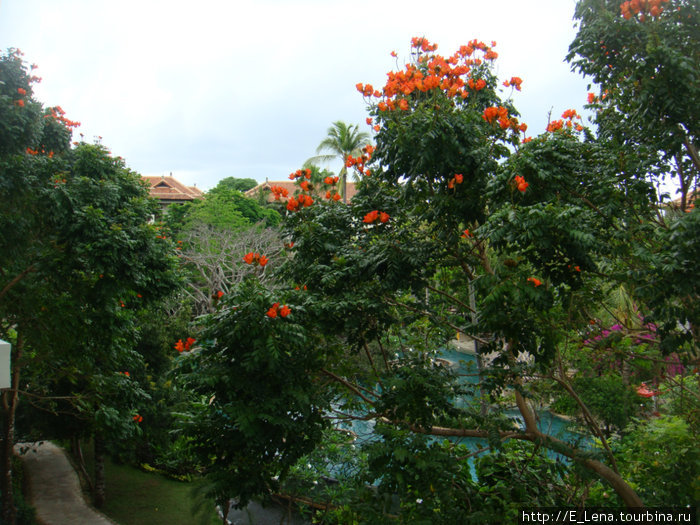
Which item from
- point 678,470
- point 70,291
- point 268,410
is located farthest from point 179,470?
point 678,470

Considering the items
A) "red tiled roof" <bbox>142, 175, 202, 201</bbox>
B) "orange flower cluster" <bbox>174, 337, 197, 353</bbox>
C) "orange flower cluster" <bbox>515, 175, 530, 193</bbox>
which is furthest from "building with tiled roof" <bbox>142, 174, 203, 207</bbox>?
"orange flower cluster" <bbox>515, 175, 530, 193</bbox>

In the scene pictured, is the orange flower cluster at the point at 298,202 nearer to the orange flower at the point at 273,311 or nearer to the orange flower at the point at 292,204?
the orange flower at the point at 292,204

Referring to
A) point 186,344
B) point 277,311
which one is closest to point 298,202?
point 277,311

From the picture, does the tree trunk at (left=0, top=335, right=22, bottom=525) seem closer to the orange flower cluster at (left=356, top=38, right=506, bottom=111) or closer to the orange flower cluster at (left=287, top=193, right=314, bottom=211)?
the orange flower cluster at (left=287, top=193, right=314, bottom=211)

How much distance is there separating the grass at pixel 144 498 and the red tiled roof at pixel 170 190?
3266cm

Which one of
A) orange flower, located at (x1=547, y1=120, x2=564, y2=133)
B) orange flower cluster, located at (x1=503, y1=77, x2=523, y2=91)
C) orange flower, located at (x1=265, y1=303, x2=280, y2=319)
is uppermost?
orange flower cluster, located at (x1=503, y1=77, x2=523, y2=91)

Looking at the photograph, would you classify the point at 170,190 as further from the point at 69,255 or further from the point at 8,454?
the point at 69,255

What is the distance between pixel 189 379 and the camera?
3.51 metres

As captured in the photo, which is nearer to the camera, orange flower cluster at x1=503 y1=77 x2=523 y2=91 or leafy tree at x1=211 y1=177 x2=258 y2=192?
orange flower cluster at x1=503 y1=77 x2=523 y2=91

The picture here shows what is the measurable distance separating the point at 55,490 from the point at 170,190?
36.4m

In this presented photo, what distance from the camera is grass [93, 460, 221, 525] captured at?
9.11 meters

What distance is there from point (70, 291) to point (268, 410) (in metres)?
4.03

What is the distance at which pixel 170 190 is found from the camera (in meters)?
43.3

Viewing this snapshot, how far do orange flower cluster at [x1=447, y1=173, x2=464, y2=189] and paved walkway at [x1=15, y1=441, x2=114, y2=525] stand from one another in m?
8.52
